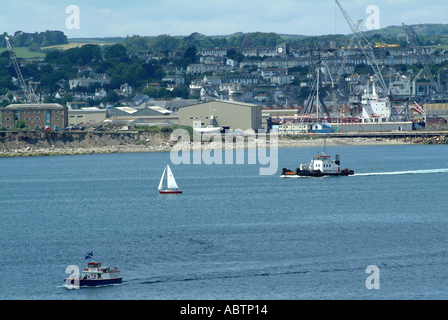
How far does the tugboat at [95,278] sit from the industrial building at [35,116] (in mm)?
60267

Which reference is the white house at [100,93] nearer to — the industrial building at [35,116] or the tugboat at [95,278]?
the industrial building at [35,116]

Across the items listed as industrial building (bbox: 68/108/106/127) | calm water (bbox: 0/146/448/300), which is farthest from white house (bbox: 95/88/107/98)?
calm water (bbox: 0/146/448/300)

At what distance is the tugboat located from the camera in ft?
58.3

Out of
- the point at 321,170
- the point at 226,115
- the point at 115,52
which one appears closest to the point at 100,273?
the point at 321,170

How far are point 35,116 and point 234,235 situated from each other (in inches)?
2245

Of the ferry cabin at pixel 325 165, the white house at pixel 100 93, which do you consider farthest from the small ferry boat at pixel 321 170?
the white house at pixel 100 93

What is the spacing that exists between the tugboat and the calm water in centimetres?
22

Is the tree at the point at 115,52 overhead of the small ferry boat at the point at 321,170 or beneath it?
overhead

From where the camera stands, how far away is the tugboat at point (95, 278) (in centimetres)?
1777

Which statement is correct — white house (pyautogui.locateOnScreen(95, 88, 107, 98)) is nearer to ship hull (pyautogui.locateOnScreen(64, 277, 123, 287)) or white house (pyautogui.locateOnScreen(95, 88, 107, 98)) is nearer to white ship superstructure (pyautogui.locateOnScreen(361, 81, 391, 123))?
white ship superstructure (pyautogui.locateOnScreen(361, 81, 391, 123))

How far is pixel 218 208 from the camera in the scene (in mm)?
31219

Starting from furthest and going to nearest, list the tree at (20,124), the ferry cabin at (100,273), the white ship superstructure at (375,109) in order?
the white ship superstructure at (375,109) → the tree at (20,124) → the ferry cabin at (100,273)

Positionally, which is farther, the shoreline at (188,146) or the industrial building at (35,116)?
the industrial building at (35,116)
